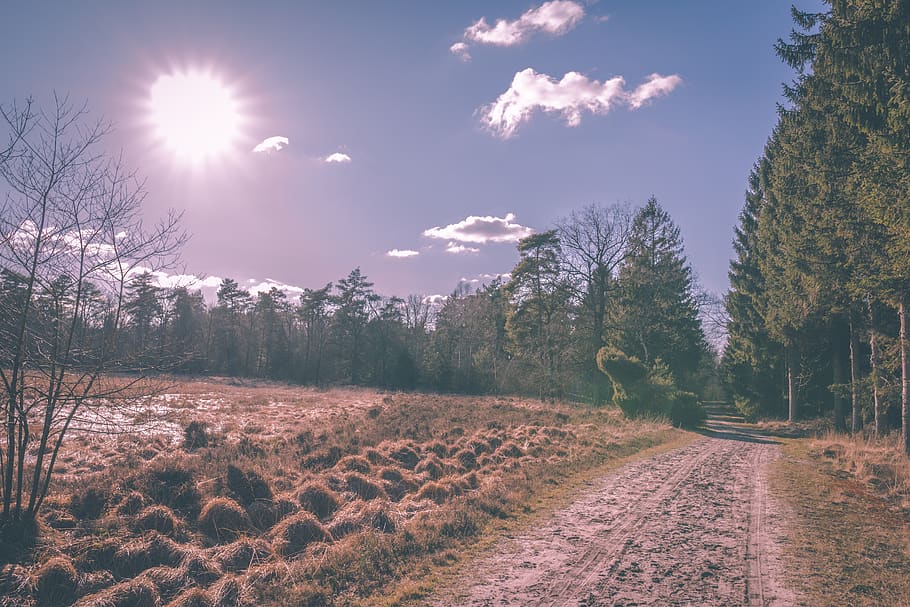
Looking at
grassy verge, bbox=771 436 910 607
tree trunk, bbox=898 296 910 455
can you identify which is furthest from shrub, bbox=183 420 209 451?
tree trunk, bbox=898 296 910 455

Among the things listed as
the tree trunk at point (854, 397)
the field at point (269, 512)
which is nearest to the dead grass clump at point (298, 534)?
the field at point (269, 512)

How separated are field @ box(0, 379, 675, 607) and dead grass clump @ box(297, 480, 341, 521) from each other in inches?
0.9

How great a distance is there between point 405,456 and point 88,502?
6.55 m

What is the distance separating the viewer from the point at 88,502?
7188 mm

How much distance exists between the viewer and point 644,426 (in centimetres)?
1980

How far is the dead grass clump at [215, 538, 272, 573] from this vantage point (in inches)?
231

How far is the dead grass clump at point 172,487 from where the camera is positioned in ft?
25.6

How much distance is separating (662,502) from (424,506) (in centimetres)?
443

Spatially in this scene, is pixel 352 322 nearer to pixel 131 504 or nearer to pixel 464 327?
pixel 464 327

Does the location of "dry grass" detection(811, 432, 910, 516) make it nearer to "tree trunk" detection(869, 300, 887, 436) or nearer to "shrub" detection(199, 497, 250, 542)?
"tree trunk" detection(869, 300, 887, 436)

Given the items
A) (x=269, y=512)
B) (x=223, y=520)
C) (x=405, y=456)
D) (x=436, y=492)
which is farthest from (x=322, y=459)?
(x=223, y=520)

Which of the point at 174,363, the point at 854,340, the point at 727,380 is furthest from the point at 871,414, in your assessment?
the point at 174,363

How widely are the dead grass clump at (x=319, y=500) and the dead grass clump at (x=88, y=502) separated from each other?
283 cm

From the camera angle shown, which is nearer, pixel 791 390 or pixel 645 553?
pixel 645 553
